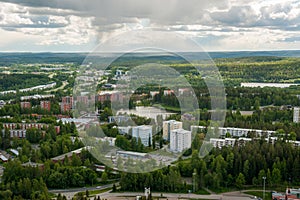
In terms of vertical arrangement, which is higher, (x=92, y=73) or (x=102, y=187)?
(x=92, y=73)

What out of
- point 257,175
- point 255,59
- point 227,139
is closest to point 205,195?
point 257,175

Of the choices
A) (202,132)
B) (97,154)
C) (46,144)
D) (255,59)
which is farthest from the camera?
(255,59)

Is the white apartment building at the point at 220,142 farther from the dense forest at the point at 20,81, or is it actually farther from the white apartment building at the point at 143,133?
the dense forest at the point at 20,81

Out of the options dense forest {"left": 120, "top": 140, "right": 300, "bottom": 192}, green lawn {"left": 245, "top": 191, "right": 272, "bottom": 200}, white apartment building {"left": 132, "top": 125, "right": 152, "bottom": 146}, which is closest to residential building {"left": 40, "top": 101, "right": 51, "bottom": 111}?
white apartment building {"left": 132, "top": 125, "right": 152, "bottom": 146}

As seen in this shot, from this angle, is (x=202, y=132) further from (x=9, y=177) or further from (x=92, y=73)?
(x=9, y=177)

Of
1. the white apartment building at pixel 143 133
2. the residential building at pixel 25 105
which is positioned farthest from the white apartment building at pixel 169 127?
the residential building at pixel 25 105
